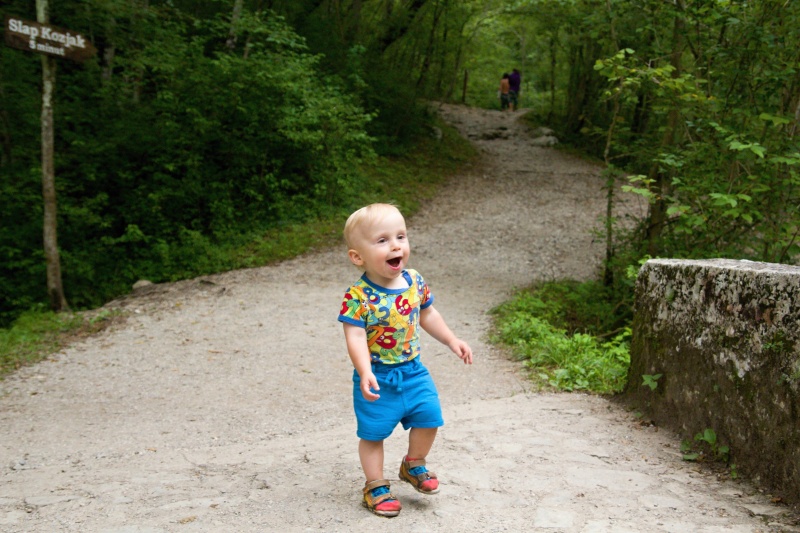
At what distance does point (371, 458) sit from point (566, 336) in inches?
211

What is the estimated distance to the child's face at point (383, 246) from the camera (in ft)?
9.70

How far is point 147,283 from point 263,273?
6.18 feet

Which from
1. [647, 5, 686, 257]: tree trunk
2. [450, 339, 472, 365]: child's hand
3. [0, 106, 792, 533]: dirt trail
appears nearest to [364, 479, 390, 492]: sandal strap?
[0, 106, 792, 533]: dirt trail

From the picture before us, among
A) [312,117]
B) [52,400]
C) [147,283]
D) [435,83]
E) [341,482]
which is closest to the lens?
[341,482]

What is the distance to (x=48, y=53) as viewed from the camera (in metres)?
8.16

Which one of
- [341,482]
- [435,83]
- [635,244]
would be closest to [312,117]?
[635,244]

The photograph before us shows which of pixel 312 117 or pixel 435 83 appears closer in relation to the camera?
pixel 312 117

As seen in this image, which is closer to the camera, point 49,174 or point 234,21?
point 49,174

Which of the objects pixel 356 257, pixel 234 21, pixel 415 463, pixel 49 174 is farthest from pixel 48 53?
pixel 415 463

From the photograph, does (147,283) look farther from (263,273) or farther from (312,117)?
(312,117)

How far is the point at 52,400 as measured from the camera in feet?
19.9

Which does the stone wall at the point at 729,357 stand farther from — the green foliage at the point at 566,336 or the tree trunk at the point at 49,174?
the tree trunk at the point at 49,174

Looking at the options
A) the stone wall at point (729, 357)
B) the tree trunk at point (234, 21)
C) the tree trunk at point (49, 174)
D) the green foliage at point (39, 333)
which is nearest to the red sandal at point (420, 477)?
the stone wall at point (729, 357)

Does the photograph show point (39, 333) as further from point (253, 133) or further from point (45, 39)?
point (253, 133)
